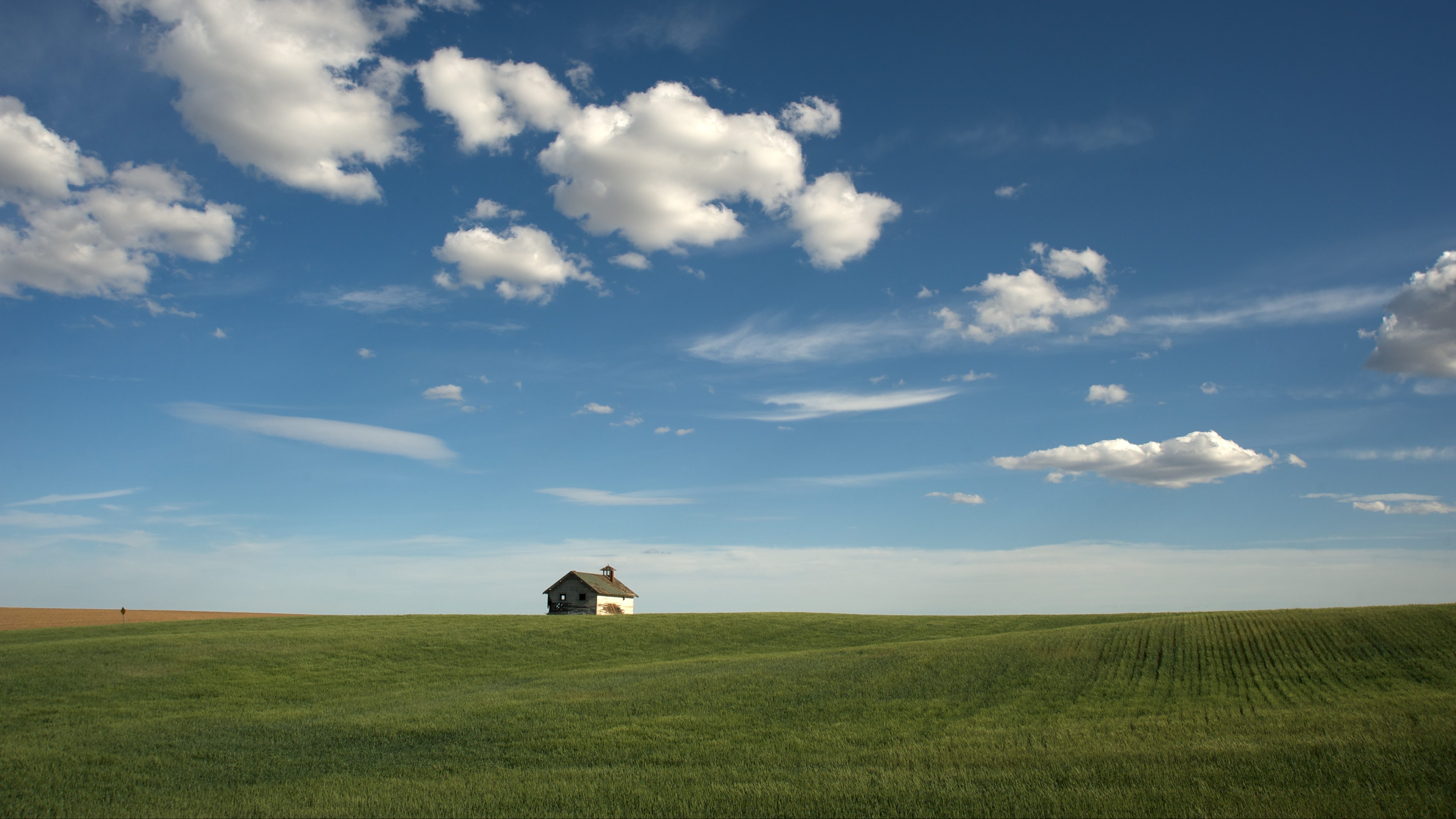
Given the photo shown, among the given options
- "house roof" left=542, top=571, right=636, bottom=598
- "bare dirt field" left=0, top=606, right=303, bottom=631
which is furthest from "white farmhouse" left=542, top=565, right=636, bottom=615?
"bare dirt field" left=0, top=606, right=303, bottom=631

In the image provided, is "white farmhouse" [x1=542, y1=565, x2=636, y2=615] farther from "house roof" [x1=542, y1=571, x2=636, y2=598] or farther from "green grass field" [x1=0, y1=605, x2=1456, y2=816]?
"green grass field" [x1=0, y1=605, x2=1456, y2=816]

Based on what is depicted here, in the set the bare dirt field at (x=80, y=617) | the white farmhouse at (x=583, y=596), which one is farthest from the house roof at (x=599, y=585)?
the bare dirt field at (x=80, y=617)

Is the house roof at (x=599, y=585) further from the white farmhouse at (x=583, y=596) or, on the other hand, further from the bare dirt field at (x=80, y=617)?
the bare dirt field at (x=80, y=617)

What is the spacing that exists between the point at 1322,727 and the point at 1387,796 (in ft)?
18.5

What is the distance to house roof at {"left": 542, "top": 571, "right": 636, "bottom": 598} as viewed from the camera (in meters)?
63.9

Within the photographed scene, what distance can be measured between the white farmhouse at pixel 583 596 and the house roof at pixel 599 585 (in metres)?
0.04

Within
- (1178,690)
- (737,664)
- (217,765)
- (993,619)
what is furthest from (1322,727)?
(993,619)

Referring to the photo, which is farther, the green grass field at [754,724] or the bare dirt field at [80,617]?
the bare dirt field at [80,617]

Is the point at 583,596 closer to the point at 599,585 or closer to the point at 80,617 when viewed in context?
the point at 599,585

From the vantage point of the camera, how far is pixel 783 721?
776 inches

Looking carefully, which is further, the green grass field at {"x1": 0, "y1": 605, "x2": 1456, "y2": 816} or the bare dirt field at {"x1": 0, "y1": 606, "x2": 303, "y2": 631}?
the bare dirt field at {"x1": 0, "y1": 606, "x2": 303, "y2": 631}

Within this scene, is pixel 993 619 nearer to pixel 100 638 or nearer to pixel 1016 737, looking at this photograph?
pixel 1016 737

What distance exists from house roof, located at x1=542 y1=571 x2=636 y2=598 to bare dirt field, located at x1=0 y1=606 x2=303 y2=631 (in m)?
21.3

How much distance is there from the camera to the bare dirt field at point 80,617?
194ft
